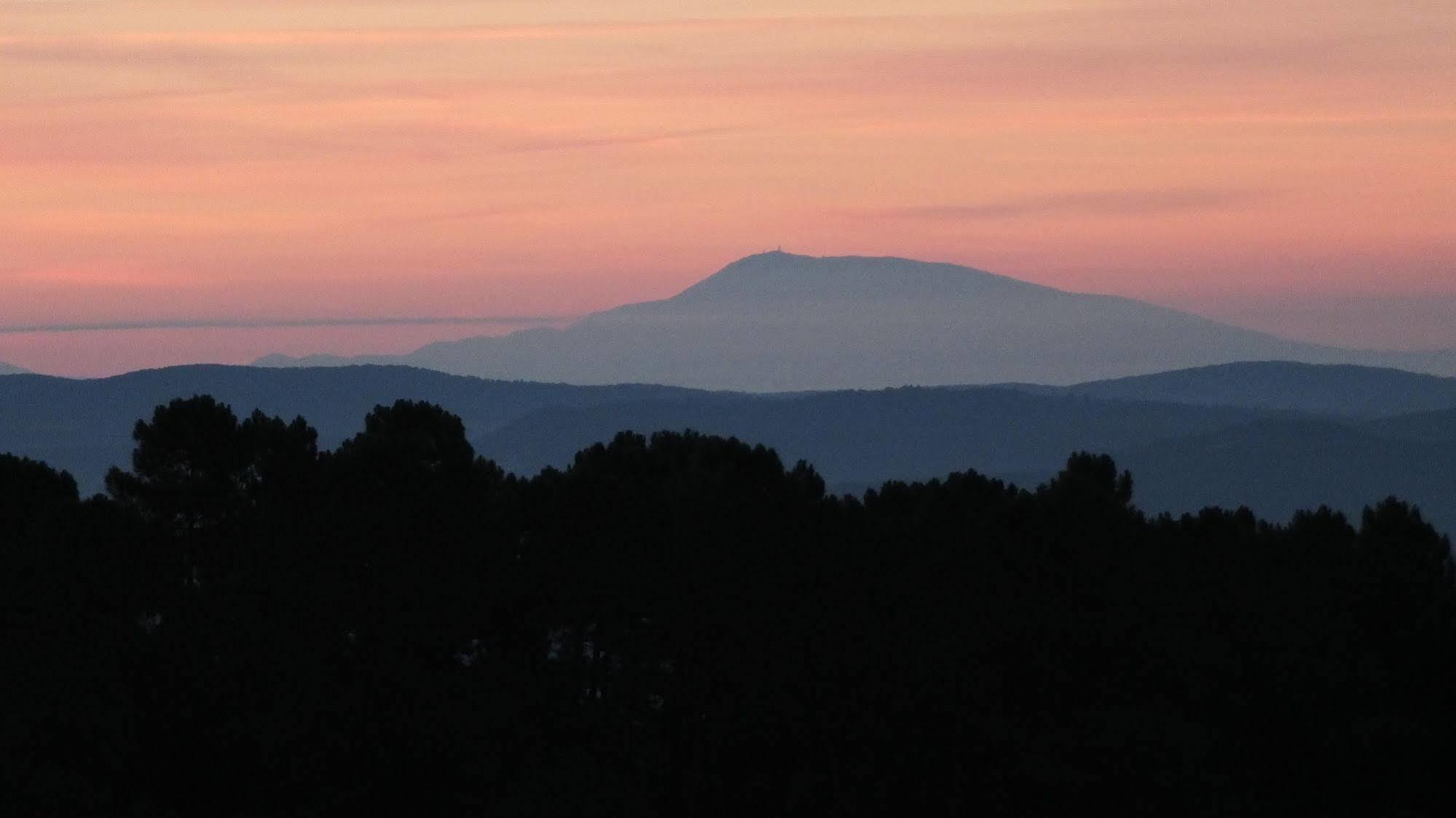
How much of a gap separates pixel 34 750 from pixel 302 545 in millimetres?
9481

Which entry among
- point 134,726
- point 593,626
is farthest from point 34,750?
point 593,626

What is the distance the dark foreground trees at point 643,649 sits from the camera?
41719 mm

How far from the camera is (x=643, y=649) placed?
47281 millimetres

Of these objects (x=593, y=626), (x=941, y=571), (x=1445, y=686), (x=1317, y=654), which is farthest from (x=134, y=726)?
(x=1445, y=686)

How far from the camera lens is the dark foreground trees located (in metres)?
41.7

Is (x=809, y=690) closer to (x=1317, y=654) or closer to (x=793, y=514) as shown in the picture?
(x=793, y=514)

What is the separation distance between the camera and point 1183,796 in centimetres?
4609

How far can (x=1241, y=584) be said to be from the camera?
183 ft

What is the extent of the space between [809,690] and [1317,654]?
14.1m

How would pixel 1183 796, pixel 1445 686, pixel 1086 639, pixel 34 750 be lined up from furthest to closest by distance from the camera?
1. pixel 1445 686
2. pixel 1086 639
3. pixel 1183 796
4. pixel 34 750

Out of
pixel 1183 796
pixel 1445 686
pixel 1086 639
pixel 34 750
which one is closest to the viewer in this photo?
pixel 34 750

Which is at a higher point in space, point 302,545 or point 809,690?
point 302,545

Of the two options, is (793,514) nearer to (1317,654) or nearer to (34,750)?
(1317,654)

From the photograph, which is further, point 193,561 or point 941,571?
point 941,571
